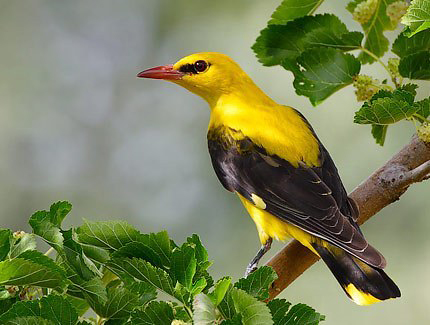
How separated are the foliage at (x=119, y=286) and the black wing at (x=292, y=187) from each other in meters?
1.17

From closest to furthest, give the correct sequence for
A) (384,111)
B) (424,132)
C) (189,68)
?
(384,111)
(424,132)
(189,68)

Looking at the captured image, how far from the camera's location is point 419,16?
59.9 inches

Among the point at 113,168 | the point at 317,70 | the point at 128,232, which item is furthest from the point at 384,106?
the point at 113,168

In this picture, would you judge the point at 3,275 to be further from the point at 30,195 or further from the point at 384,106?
the point at 30,195

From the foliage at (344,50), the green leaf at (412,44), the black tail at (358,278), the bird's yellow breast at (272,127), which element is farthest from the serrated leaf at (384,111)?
the bird's yellow breast at (272,127)

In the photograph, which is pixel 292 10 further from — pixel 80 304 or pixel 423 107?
pixel 80 304

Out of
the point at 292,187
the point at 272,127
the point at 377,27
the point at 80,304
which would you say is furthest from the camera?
the point at 272,127

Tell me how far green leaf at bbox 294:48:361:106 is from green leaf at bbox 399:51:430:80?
15cm

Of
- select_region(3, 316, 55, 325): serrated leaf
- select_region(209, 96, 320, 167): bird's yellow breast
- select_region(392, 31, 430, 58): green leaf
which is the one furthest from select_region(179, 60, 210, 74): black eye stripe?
select_region(3, 316, 55, 325): serrated leaf

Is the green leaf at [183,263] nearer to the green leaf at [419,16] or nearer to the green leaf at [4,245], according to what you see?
the green leaf at [4,245]

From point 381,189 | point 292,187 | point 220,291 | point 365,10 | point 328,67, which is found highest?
point 365,10

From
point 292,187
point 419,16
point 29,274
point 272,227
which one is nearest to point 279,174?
point 292,187

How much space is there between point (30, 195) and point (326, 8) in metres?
3.19

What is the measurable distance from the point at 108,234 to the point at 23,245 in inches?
5.6
